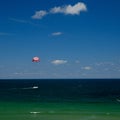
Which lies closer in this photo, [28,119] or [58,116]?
[28,119]

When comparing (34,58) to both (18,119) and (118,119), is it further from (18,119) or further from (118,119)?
(118,119)

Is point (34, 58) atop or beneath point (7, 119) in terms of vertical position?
atop

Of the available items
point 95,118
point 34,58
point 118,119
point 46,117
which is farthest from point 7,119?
point 118,119

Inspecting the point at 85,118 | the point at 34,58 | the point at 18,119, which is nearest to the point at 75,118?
the point at 85,118

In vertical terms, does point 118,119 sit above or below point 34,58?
below

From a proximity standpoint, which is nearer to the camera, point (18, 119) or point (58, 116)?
point (18, 119)

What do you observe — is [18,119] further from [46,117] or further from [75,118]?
[75,118]

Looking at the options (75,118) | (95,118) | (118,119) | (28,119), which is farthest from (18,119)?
(118,119)

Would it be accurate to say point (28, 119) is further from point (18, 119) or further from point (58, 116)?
point (58, 116)
